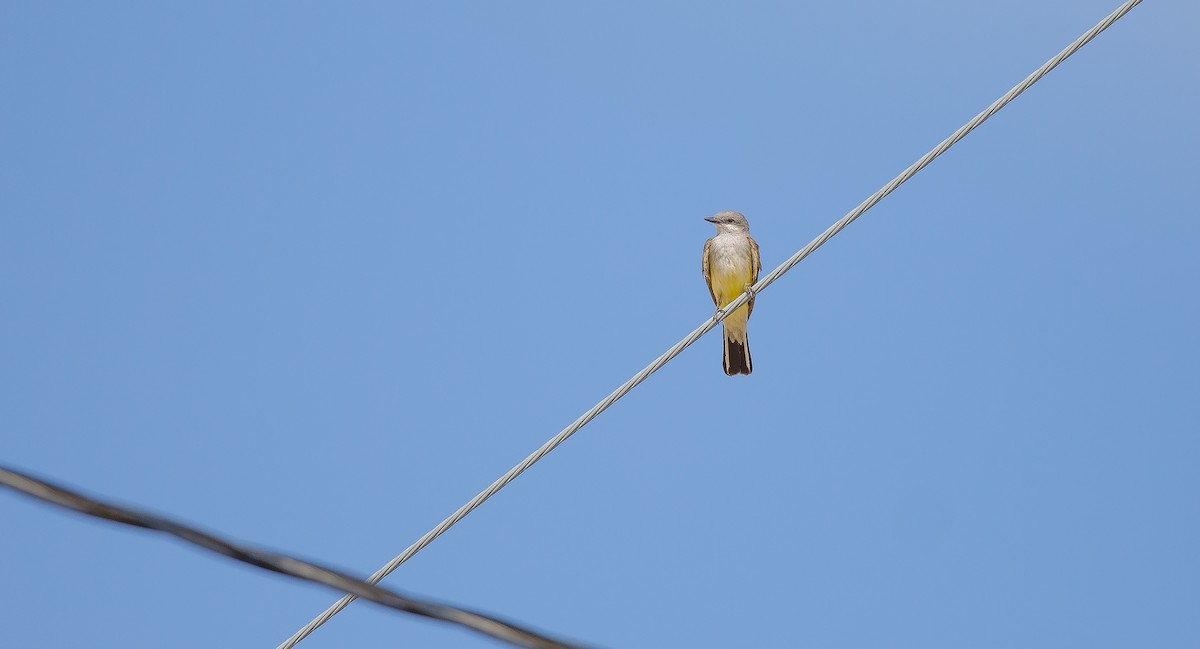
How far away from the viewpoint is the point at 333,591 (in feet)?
7.24

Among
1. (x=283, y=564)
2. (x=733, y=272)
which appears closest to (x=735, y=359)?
(x=733, y=272)

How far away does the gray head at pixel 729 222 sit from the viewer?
1274cm

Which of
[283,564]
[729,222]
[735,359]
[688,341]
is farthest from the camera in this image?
[729,222]

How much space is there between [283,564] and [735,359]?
10.1 meters

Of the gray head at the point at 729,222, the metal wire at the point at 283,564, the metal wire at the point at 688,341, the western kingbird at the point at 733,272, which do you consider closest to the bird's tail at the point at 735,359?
the western kingbird at the point at 733,272

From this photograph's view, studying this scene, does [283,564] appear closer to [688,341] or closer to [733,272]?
[688,341]

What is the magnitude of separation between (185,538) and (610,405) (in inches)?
130

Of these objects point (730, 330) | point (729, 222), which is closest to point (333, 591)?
point (730, 330)

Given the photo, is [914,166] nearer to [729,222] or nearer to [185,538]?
[185,538]

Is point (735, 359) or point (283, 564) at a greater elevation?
point (735, 359)

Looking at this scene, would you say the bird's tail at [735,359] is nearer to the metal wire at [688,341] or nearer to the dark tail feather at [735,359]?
the dark tail feather at [735,359]

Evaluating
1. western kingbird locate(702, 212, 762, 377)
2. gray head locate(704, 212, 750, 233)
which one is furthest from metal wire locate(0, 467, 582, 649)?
gray head locate(704, 212, 750, 233)

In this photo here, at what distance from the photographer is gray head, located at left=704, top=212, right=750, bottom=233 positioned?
1274cm

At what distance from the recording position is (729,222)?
12.8m
